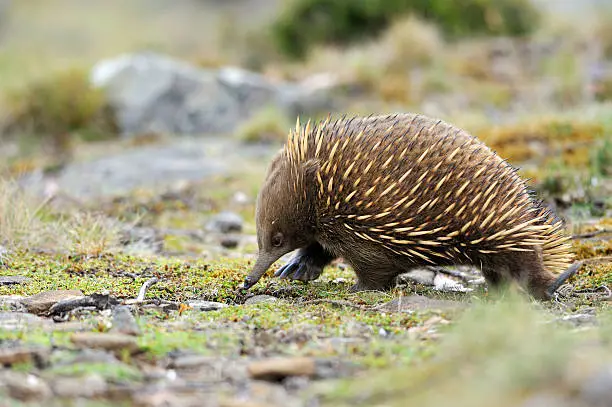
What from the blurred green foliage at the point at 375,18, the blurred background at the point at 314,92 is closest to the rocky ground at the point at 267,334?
the blurred background at the point at 314,92

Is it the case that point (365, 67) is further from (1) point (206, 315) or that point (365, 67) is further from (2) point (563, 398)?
(2) point (563, 398)

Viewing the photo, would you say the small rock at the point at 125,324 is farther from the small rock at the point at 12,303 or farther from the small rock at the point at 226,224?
the small rock at the point at 226,224

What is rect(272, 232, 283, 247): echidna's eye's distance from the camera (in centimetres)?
508

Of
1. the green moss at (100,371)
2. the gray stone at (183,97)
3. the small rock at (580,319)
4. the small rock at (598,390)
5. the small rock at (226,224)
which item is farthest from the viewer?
the gray stone at (183,97)

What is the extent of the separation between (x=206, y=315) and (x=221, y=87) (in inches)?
Answer: 450

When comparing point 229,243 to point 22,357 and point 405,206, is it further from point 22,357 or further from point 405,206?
point 22,357

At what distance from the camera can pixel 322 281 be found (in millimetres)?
5738

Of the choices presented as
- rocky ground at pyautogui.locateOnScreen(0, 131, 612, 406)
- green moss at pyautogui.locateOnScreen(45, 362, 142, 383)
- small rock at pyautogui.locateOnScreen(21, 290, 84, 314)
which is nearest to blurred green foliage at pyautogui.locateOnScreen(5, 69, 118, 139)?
rocky ground at pyautogui.locateOnScreen(0, 131, 612, 406)

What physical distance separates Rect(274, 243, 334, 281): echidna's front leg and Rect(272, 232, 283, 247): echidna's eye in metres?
0.43

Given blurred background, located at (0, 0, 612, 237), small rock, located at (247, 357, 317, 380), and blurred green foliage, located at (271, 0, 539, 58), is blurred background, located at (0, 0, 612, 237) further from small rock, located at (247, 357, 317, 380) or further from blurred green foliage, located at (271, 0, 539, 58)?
small rock, located at (247, 357, 317, 380)

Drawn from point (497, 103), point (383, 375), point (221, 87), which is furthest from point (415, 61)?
point (383, 375)

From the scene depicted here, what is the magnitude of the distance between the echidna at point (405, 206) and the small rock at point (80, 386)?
216 cm

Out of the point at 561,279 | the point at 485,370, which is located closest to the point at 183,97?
the point at 561,279

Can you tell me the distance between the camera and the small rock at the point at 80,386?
2.71m
